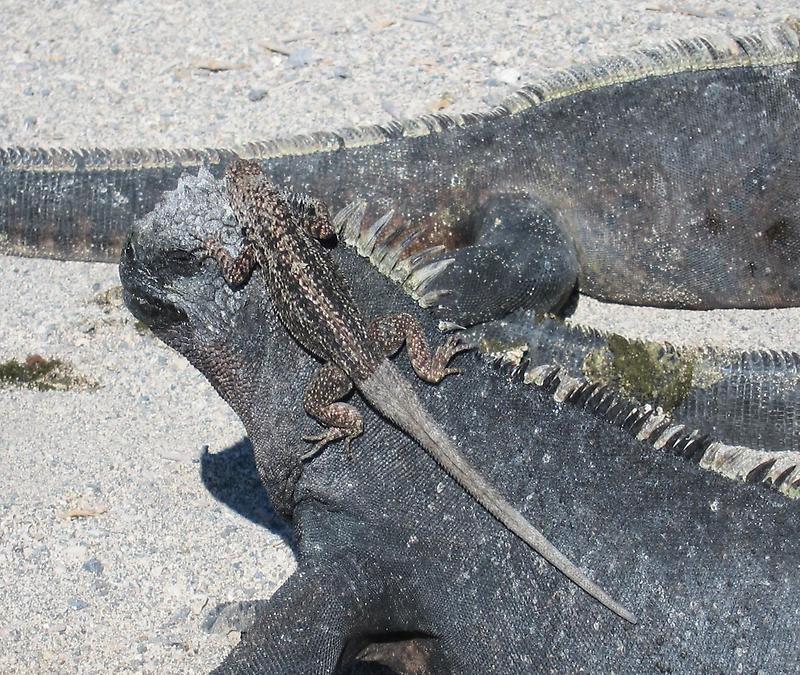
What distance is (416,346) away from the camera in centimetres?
321

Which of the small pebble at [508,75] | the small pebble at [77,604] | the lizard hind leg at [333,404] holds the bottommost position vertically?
the small pebble at [77,604]

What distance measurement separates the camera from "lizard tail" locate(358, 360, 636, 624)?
2920mm

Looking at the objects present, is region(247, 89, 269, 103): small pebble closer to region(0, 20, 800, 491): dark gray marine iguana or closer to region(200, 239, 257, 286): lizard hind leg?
region(0, 20, 800, 491): dark gray marine iguana

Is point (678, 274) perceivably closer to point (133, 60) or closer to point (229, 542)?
point (229, 542)

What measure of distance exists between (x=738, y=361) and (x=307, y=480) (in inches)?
87.6

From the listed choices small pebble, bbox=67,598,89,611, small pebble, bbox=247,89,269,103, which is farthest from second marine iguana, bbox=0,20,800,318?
small pebble, bbox=67,598,89,611

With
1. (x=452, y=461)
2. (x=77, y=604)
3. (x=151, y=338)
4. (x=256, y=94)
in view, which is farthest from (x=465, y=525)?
(x=256, y=94)

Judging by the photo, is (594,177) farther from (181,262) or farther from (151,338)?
(181,262)

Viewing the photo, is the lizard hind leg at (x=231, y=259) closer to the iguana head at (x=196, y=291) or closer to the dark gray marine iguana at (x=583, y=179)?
the iguana head at (x=196, y=291)

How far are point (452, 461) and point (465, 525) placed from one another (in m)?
0.18

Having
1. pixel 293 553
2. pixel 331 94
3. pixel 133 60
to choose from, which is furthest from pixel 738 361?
pixel 133 60

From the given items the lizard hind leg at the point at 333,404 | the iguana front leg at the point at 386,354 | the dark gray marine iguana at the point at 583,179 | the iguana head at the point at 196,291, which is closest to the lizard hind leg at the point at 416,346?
the iguana front leg at the point at 386,354

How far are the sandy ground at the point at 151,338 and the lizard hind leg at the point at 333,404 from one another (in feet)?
3.85

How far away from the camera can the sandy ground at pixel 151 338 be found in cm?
421
